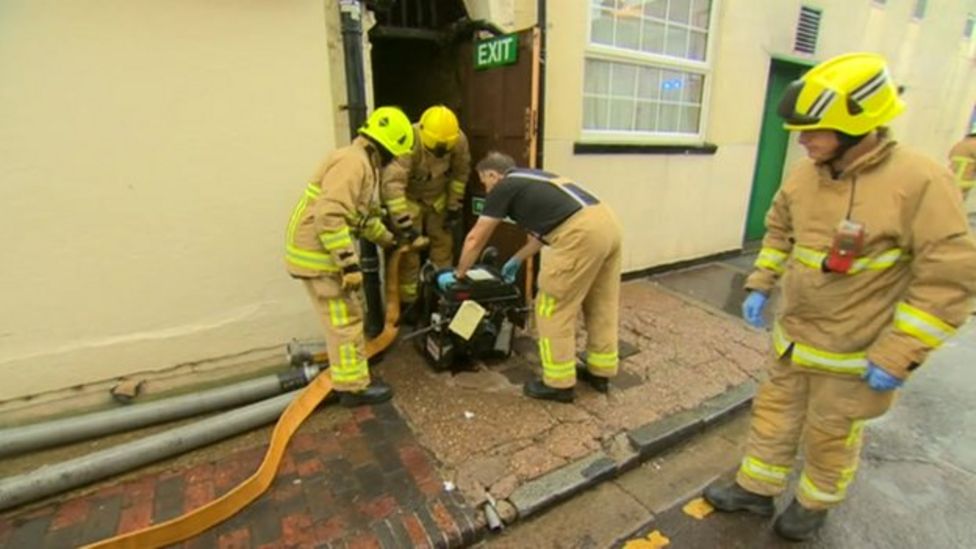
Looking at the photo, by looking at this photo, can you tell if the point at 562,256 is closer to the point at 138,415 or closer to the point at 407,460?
the point at 407,460

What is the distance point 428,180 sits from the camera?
14.1 ft

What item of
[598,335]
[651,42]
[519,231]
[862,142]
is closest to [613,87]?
[651,42]

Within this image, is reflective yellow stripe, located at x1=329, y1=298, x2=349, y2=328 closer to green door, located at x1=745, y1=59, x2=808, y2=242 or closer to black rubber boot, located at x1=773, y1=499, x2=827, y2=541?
black rubber boot, located at x1=773, y1=499, x2=827, y2=541

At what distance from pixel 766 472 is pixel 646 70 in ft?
14.0

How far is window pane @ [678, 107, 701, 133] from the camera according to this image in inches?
221

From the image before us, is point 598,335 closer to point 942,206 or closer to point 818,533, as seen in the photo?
point 818,533

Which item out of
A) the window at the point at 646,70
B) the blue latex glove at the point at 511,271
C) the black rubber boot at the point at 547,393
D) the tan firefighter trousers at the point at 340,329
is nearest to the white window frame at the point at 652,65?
the window at the point at 646,70

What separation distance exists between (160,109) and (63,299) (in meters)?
1.25

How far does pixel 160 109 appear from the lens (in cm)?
282

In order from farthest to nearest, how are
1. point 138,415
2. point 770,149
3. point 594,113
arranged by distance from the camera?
point 770,149 → point 594,113 → point 138,415

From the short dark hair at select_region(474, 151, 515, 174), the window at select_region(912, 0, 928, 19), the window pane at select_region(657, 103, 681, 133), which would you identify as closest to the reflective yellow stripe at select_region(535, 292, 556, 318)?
the short dark hair at select_region(474, 151, 515, 174)

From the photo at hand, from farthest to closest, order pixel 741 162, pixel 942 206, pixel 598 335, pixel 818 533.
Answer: pixel 741 162
pixel 598 335
pixel 818 533
pixel 942 206

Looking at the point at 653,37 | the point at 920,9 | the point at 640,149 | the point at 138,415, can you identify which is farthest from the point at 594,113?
the point at 920,9

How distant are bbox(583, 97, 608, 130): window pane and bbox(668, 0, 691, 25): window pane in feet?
4.12
